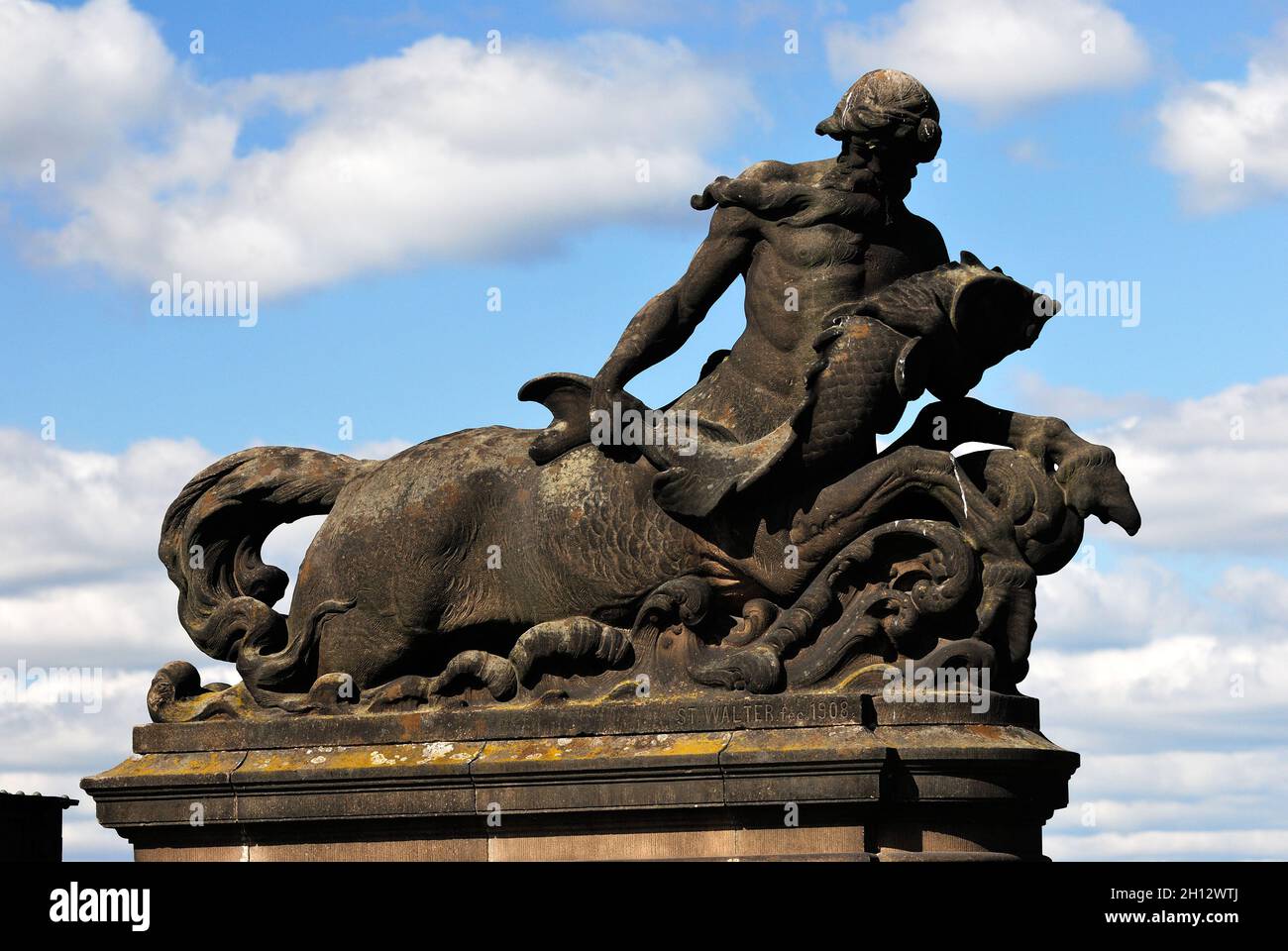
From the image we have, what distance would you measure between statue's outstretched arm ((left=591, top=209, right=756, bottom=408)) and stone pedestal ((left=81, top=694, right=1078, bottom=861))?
6.07 ft

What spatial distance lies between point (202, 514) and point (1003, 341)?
4759mm

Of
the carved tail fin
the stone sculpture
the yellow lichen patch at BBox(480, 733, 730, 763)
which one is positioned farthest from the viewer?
the carved tail fin

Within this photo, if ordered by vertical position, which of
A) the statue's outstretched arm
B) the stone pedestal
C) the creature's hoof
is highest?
the statue's outstretched arm

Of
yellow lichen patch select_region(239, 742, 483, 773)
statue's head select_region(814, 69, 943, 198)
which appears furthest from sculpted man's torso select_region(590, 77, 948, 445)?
yellow lichen patch select_region(239, 742, 483, 773)

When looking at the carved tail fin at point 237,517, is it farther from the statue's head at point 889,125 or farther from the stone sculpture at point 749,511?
the statue's head at point 889,125

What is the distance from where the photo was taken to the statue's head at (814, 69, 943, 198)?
41.6 feet

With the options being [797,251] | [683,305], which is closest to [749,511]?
[683,305]

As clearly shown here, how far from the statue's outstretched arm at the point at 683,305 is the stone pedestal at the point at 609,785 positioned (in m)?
1.85

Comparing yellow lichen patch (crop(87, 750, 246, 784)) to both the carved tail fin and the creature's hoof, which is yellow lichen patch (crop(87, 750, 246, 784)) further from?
the creature's hoof

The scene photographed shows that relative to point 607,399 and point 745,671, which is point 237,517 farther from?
point 745,671

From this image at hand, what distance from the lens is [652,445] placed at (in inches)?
506

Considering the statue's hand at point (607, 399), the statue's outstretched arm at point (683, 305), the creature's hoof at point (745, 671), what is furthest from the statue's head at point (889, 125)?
the creature's hoof at point (745, 671)

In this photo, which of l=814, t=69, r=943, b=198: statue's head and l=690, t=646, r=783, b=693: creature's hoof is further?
l=814, t=69, r=943, b=198: statue's head
